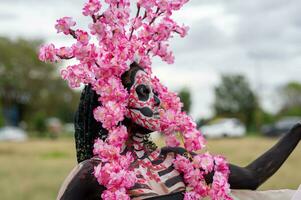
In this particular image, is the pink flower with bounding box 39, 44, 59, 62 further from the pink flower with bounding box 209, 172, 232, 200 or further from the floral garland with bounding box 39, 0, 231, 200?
the pink flower with bounding box 209, 172, 232, 200

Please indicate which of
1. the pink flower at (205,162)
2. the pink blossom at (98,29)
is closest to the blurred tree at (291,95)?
the pink flower at (205,162)

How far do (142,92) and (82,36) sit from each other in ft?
1.08

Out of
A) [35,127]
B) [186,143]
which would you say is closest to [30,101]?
[35,127]

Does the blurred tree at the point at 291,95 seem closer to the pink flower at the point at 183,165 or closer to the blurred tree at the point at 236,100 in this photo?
the blurred tree at the point at 236,100

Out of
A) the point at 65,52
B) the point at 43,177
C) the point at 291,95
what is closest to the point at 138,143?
the point at 65,52

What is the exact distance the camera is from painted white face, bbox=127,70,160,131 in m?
2.80

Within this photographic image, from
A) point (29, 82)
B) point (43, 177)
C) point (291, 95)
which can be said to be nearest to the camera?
point (43, 177)

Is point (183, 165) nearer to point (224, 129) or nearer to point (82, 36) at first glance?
point (82, 36)

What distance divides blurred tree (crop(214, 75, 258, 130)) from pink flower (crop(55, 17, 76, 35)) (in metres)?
47.1

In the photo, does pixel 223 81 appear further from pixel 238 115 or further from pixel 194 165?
pixel 194 165

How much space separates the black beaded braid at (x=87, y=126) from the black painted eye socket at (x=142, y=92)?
0.17 m

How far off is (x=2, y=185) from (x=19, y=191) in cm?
103

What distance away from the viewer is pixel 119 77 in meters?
2.78

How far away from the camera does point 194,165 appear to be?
9.50ft
